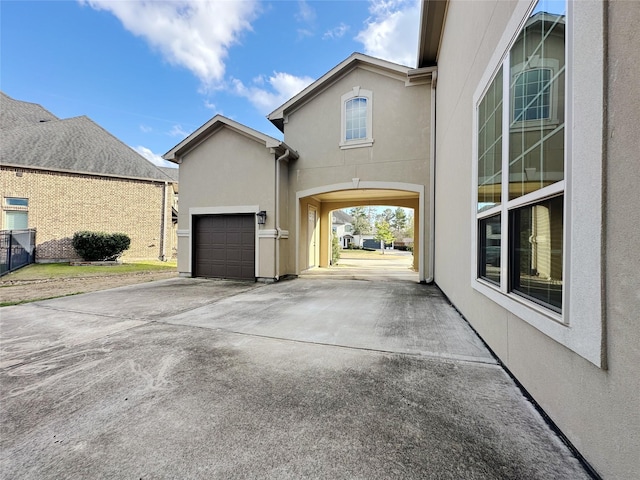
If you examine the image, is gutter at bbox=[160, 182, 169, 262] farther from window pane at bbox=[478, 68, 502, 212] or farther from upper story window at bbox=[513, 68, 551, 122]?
upper story window at bbox=[513, 68, 551, 122]

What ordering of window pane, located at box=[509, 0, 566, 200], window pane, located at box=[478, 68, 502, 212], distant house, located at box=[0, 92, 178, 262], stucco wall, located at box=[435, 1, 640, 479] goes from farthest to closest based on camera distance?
distant house, located at box=[0, 92, 178, 262] → window pane, located at box=[478, 68, 502, 212] → window pane, located at box=[509, 0, 566, 200] → stucco wall, located at box=[435, 1, 640, 479]

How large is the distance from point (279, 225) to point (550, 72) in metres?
7.75

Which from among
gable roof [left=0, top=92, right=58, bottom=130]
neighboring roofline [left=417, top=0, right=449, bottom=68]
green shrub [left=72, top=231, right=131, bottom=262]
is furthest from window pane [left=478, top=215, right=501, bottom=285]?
gable roof [left=0, top=92, right=58, bottom=130]

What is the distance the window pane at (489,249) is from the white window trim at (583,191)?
1.38 meters

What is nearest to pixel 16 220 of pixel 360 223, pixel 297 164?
pixel 297 164

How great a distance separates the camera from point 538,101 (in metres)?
2.33

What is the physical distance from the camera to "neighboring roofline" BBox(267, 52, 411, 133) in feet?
28.5

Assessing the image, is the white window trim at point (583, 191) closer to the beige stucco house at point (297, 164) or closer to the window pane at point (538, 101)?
A: the window pane at point (538, 101)

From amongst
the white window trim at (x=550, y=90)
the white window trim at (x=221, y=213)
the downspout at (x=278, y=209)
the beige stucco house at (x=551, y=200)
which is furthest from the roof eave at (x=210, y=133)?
the white window trim at (x=550, y=90)

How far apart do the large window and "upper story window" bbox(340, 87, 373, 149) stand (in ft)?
18.9

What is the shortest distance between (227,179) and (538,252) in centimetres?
903

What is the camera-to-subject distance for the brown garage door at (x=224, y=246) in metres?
9.31

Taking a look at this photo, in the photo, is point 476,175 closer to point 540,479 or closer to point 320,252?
point 540,479

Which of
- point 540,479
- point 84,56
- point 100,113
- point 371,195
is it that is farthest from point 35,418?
point 100,113
